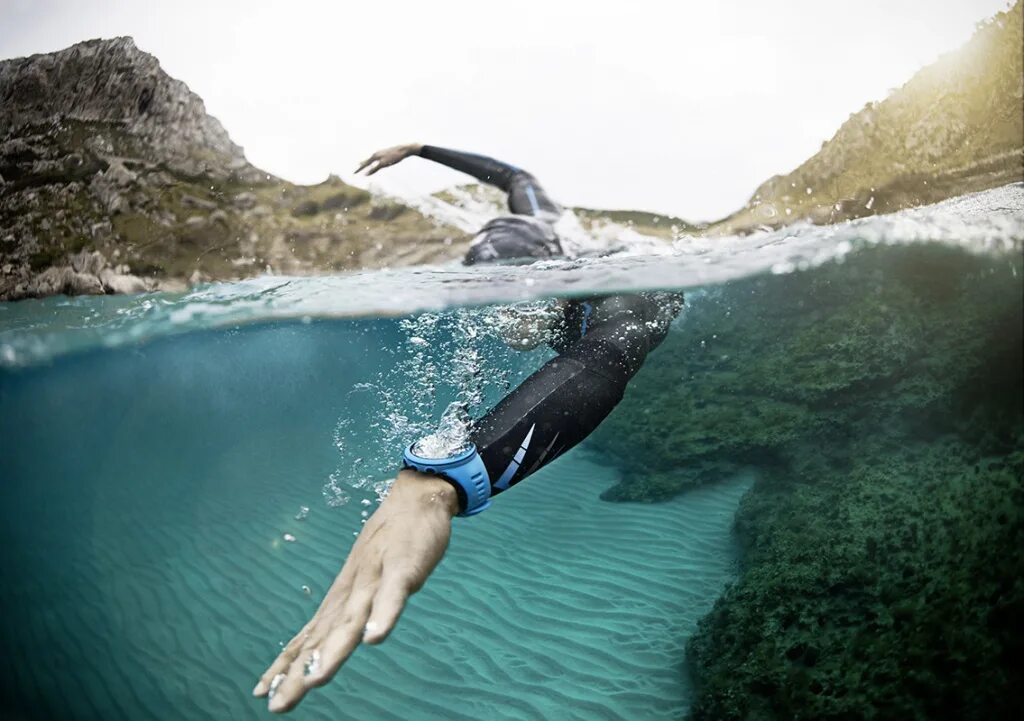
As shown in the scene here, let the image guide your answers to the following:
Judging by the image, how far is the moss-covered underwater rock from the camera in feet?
11.7

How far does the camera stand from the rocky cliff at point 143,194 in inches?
168

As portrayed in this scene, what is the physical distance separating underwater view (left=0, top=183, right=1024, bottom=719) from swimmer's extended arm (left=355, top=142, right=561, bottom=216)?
3.65 ft

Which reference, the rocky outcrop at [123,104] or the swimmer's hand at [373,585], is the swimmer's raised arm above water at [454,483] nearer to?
the swimmer's hand at [373,585]

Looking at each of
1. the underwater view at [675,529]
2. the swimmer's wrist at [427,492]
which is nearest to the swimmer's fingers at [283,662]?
the swimmer's wrist at [427,492]

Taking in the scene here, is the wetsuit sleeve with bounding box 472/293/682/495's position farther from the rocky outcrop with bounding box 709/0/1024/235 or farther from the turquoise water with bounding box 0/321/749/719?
the turquoise water with bounding box 0/321/749/719

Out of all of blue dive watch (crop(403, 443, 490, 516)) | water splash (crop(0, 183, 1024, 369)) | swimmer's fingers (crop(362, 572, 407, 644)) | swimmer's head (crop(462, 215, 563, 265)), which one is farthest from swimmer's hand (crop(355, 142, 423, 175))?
swimmer's fingers (crop(362, 572, 407, 644))

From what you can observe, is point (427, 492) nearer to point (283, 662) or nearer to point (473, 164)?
point (283, 662)

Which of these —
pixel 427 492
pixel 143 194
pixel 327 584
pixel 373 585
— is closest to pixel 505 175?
pixel 143 194

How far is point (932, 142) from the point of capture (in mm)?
4344

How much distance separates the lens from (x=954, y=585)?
373 cm

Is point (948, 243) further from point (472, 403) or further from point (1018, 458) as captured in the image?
point (472, 403)

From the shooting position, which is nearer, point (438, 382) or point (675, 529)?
point (675, 529)

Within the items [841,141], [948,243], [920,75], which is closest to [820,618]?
[841,141]

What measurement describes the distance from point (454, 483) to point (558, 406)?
640mm
